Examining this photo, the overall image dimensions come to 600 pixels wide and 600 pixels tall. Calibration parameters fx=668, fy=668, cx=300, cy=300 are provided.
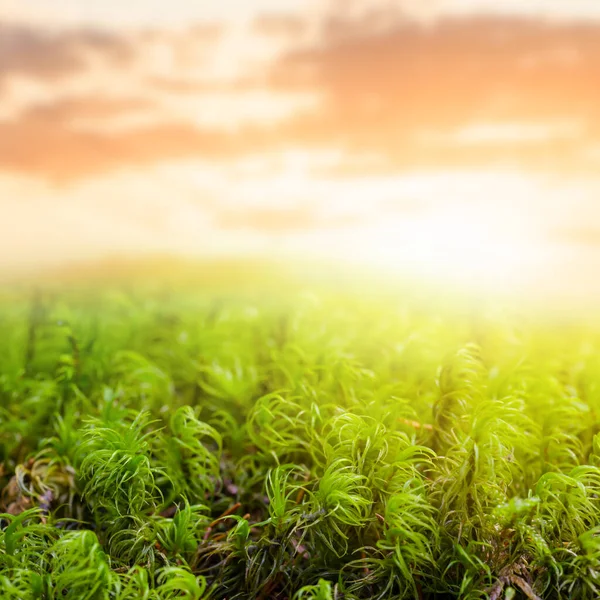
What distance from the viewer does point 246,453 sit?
4.43 feet

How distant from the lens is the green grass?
3.28ft

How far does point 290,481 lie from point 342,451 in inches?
6.4

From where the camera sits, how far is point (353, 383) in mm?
1392

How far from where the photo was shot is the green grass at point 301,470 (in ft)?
3.28

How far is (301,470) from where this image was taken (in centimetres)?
122

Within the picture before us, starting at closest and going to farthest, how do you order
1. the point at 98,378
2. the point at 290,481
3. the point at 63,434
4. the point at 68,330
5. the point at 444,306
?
the point at 290,481 → the point at 63,434 → the point at 98,378 → the point at 68,330 → the point at 444,306

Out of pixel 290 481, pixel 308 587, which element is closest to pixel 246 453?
pixel 290 481

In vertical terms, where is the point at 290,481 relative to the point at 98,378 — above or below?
below

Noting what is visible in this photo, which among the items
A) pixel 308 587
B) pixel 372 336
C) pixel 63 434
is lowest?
pixel 308 587

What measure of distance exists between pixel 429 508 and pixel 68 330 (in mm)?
1058

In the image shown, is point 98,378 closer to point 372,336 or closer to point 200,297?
point 372,336

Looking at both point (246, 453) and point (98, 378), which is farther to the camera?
point (98, 378)

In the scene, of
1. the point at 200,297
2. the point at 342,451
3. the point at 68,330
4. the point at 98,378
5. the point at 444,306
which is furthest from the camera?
the point at 200,297

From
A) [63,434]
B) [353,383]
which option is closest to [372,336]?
[353,383]
